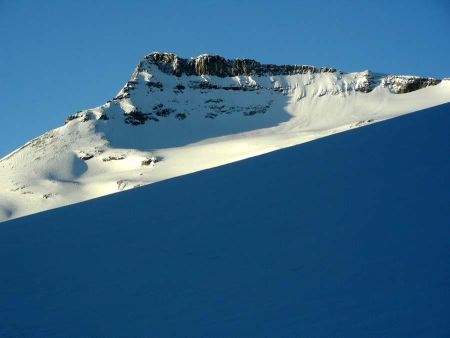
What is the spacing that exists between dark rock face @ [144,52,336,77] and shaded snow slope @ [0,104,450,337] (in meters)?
99.8

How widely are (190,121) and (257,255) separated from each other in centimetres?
9056

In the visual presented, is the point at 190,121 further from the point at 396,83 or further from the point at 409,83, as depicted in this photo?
the point at 409,83

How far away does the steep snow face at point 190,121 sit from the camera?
7250cm

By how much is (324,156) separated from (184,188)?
8.29 feet

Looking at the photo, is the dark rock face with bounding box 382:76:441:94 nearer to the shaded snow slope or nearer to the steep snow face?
the steep snow face

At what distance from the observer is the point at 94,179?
7344 centimetres

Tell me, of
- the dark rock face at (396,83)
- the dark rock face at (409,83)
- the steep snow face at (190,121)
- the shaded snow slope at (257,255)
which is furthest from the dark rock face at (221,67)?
the shaded snow slope at (257,255)

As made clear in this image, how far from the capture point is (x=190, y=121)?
9738cm

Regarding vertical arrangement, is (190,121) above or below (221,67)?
below

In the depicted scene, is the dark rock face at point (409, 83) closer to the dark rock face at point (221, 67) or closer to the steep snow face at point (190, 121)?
the steep snow face at point (190, 121)

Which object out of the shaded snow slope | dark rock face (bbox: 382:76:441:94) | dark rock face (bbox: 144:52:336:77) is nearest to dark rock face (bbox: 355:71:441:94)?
dark rock face (bbox: 382:76:441:94)

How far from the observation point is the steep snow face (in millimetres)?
72500

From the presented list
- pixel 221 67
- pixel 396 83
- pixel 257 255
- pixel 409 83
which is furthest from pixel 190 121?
pixel 257 255

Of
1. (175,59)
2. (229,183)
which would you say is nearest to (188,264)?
(229,183)
